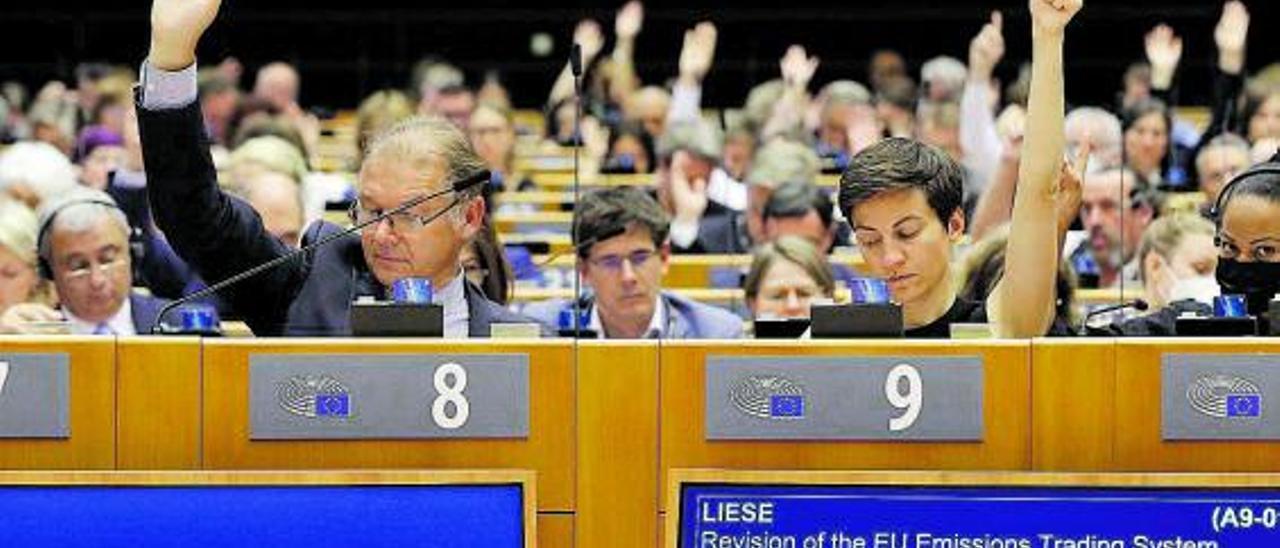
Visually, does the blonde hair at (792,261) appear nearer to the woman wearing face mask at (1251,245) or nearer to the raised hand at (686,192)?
the woman wearing face mask at (1251,245)

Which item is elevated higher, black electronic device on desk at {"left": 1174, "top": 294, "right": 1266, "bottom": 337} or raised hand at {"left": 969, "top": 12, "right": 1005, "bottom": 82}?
raised hand at {"left": 969, "top": 12, "right": 1005, "bottom": 82}

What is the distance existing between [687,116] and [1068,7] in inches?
349

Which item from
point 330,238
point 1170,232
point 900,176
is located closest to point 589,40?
point 1170,232

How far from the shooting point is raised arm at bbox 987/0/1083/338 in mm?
5570

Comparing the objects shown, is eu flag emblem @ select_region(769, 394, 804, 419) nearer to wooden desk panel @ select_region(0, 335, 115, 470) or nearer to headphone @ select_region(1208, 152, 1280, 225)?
wooden desk panel @ select_region(0, 335, 115, 470)

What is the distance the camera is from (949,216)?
19.0 ft

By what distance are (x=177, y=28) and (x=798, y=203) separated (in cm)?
452

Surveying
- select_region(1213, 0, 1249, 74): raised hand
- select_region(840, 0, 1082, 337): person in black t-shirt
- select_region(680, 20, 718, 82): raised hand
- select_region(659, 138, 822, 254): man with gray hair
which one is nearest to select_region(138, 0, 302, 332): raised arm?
select_region(840, 0, 1082, 337): person in black t-shirt

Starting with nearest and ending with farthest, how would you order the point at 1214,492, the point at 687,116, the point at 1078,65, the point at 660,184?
the point at 1214,492
the point at 660,184
the point at 687,116
the point at 1078,65

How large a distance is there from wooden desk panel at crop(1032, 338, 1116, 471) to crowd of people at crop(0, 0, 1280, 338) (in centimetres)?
57

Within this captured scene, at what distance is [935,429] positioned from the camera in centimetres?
505

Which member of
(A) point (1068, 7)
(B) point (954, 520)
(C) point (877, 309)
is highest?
(A) point (1068, 7)

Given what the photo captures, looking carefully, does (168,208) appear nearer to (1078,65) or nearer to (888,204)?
(888,204)

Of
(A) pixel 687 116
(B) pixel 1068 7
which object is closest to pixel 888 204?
(B) pixel 1068 7
